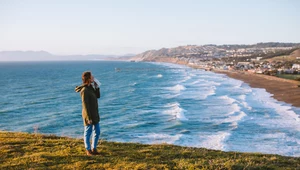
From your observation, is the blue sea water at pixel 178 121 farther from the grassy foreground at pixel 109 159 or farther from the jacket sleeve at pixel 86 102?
the jacket sleeve at pixel 86 102

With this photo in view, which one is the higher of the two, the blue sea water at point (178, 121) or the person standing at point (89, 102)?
the person standing at point (89, 102)

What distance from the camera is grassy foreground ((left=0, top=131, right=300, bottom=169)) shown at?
718 centimetres

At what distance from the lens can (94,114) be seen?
7.82 metres

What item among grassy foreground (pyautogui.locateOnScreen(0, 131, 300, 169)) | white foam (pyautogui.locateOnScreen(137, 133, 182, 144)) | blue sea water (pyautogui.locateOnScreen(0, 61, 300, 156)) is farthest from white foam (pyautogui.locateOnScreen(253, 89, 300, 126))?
grassy foreground (pyautogui.locateOnScreen(0, 131, 300, 169))

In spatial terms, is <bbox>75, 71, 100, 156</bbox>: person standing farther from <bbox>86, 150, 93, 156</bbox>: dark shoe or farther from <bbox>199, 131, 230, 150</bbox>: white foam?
<bbox>199, 131, 230, 150</bbox>: white foam

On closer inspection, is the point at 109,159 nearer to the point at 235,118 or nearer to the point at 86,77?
the point at 86,77

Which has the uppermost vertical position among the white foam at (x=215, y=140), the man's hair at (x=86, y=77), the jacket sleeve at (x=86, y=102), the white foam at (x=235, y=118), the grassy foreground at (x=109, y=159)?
the man's hair at (x=86, y=77)

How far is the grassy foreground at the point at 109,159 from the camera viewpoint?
718 centimetres

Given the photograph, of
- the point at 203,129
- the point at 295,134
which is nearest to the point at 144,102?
the point at 203,129

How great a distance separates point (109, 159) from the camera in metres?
7.64

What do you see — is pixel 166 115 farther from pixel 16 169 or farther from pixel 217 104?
pixel 16 169

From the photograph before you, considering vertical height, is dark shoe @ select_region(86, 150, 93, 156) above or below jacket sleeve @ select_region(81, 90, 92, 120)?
below

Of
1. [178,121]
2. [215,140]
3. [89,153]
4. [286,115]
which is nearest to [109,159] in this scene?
[89,153]

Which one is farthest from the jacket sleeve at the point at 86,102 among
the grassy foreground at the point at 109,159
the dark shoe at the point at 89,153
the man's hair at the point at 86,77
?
the grassy foreground at the point at 109,159
